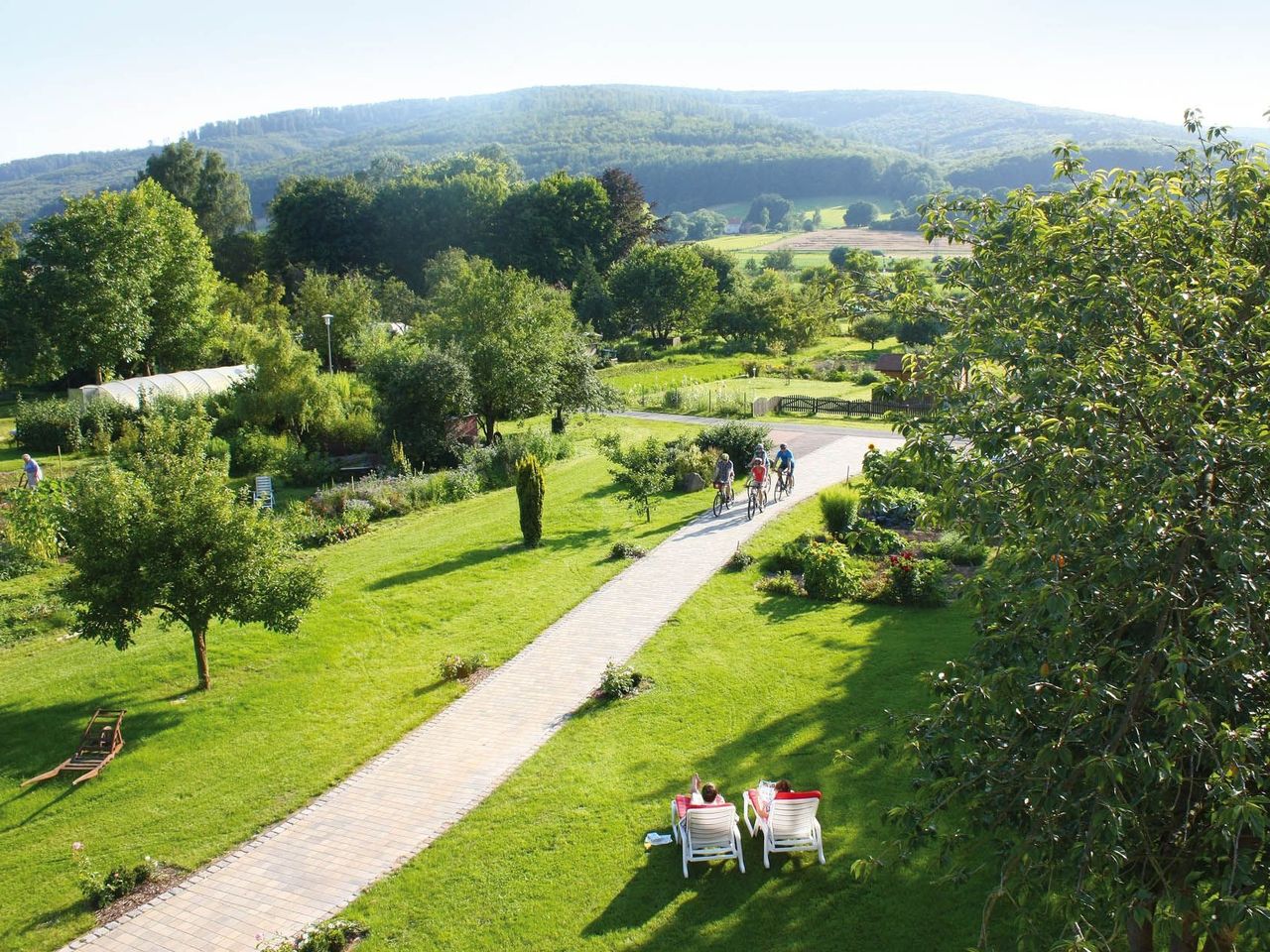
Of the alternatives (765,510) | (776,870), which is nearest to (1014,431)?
(776,870)

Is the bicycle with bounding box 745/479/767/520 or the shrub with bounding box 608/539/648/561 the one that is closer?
the shrub with bounding box 608/539/648/561

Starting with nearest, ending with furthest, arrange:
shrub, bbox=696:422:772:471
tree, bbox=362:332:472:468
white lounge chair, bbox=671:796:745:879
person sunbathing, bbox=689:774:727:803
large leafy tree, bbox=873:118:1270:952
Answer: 1. large leafy tree, bbox=873:118:1270:952
2. white lounge chair, bbox=671:796:745:879
3. person sunbathing, bbox=689:774:727:803
4. shrub, bbox=696:422:772:471
5. tree, bbox=362:332:472:468

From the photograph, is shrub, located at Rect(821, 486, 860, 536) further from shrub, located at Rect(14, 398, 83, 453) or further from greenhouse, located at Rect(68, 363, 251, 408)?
shrub, located at Rect(14, 398, 83, 453)

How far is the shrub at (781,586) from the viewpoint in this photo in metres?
18.8

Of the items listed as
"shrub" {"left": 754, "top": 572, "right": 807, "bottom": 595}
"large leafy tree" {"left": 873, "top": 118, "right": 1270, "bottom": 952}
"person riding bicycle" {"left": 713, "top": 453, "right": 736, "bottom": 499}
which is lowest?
"shrub" {"left": 754, "top": 572, "right": 807, "bottom": 595}

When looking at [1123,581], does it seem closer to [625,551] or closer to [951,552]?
[951,552]

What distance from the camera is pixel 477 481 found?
29.6m

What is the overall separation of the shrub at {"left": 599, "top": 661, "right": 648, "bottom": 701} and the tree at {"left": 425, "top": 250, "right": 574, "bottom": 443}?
18.6m

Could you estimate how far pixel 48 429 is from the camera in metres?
35.9

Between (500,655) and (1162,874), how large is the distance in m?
12.5

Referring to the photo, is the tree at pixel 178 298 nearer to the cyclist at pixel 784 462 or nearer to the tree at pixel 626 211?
the tree at pixel 626 211

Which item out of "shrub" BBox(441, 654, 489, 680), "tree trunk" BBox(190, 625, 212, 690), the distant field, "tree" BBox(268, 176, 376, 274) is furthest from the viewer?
the distant field

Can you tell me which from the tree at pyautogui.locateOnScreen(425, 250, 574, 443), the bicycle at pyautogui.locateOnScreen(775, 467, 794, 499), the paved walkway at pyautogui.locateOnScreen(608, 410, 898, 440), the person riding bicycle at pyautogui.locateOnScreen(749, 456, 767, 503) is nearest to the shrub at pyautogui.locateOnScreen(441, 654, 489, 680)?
the person riding bicycle at pyautogui.locateOnScreen(749, 456, 767, 503)

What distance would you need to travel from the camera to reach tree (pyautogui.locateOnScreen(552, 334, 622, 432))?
1344 inches
